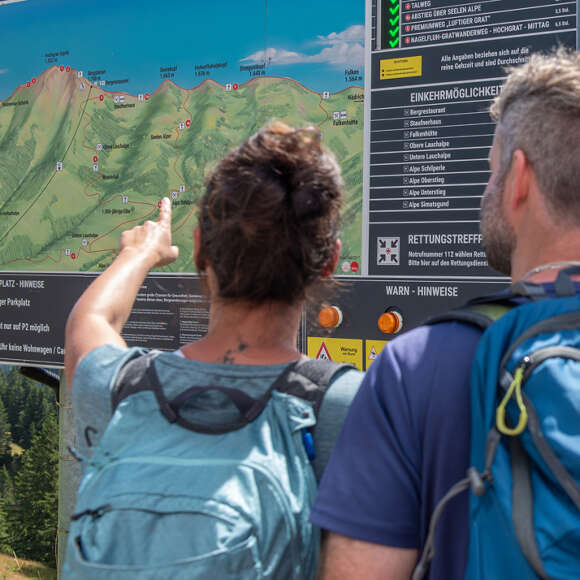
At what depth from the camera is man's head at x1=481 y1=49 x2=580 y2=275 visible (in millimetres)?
1351

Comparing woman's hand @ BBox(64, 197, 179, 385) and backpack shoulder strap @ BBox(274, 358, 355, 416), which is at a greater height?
woman's hand @ BBox(64, 197, 179, 385)

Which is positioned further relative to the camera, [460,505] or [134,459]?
[134,459]

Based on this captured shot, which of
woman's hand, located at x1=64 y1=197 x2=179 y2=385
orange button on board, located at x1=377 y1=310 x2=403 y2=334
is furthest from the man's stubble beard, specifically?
orange button on board, located at x1=377 y1=310 x2=403 y2=334

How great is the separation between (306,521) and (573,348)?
A: 0.55m

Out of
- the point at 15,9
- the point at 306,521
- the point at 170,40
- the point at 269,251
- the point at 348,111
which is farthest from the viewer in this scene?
the point at 15,9

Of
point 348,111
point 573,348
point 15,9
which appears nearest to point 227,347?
point 573,348

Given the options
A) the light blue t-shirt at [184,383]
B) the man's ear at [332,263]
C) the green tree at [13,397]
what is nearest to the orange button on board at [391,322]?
the man's ear at [332,263]

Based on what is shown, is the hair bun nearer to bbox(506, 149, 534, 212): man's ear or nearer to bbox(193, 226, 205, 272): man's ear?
bbox(193, 226, 205, 272): man's ear

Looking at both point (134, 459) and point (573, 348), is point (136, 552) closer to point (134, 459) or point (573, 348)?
point (134, 459)

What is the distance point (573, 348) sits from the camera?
1.17 m

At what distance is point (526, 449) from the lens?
44.9 inches

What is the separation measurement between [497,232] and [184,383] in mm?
669

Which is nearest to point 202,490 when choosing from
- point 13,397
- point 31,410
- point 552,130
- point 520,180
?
point 520,180

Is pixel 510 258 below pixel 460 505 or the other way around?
the other way around
